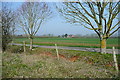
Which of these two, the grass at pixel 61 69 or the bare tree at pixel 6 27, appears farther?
the bare tree at pixel 6 27

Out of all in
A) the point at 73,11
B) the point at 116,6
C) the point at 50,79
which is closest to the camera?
the point at 50,79

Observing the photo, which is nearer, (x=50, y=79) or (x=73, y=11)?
(x=50, y=79)

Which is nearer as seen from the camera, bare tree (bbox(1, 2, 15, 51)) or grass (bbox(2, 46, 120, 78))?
grass (bbox(2, 46, 120, 78))

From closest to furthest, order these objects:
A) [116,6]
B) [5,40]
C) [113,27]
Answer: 1. [116,6]
2. [113,27]
3. [5,40]

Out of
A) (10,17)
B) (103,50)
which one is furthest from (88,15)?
(10,17)

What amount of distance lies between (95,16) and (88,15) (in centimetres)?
52

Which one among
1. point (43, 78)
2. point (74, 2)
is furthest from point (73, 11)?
point (43, 78)

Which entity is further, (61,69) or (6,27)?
(6,27)

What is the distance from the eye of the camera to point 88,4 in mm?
9695

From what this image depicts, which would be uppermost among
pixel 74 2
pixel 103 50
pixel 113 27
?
pixel 74 2

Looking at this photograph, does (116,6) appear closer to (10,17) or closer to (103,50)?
Answer: (103,50)

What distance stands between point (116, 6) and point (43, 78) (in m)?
6.85

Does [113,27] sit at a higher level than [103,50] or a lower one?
higher

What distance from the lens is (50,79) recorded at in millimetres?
4832
